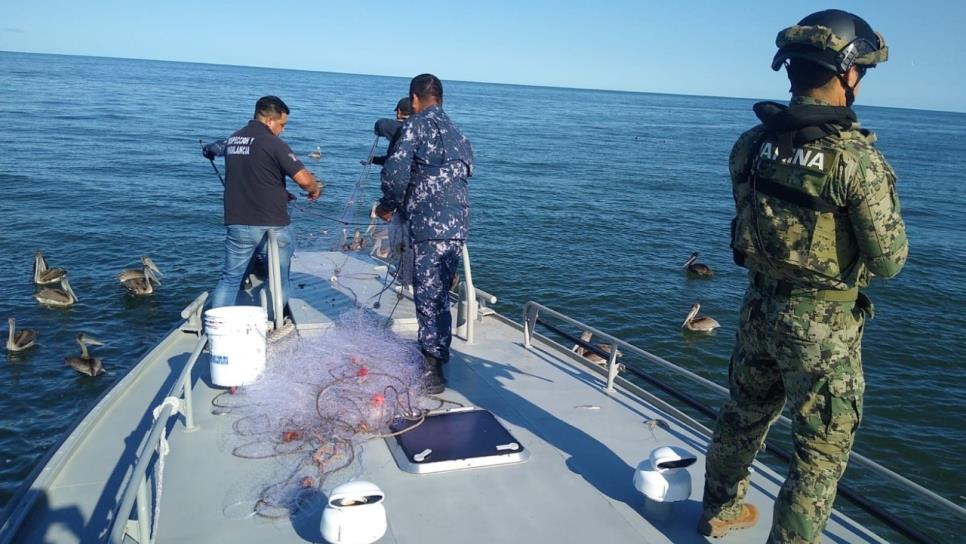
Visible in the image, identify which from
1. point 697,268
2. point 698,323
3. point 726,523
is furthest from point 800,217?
point 697,268

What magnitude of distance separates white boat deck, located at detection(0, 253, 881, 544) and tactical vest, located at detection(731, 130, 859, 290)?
1585mm

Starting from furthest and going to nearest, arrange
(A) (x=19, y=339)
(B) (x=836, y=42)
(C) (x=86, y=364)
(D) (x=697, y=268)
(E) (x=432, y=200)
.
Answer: (D) (x=697, y=268) → (A) (x=19, y=339) → (C) (x=86, y=364) → (E) (x=432, y=200) → (B) (x=836, y=42)

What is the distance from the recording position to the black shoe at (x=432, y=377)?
4953mm

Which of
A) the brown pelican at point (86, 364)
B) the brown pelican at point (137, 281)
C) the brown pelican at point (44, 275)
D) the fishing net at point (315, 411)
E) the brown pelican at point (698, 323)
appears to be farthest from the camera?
the brown pelican at point (698, 323)

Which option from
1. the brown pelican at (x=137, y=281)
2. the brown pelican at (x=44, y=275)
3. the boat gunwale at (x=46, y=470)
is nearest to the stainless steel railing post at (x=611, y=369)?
the boat gunwale at (x=46, y=470)

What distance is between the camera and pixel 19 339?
37.7ft

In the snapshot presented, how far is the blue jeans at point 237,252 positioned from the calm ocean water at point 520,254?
3.79m

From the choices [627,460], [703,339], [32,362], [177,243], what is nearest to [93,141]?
[177,243]

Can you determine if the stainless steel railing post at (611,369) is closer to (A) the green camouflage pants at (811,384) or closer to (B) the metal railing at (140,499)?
(A) the green camouflage pants at (811,384)

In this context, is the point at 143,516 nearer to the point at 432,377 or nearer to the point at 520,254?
the point at 432,377

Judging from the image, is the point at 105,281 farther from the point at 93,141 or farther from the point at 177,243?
the point at 93,141

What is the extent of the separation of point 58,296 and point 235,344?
11.0m

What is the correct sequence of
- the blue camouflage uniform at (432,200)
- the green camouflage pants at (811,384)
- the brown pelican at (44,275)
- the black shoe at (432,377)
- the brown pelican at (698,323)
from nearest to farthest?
1. the green camouflage pants at (811,384)
2. the blue camouflage uniform at (432,200)
3. the black shoe at (432,377)
4. the brown pelican at (44,275)
5. the brown pelican at (698,323)

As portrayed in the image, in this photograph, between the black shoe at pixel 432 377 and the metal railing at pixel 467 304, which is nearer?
the black shoe at pixel 432 377
